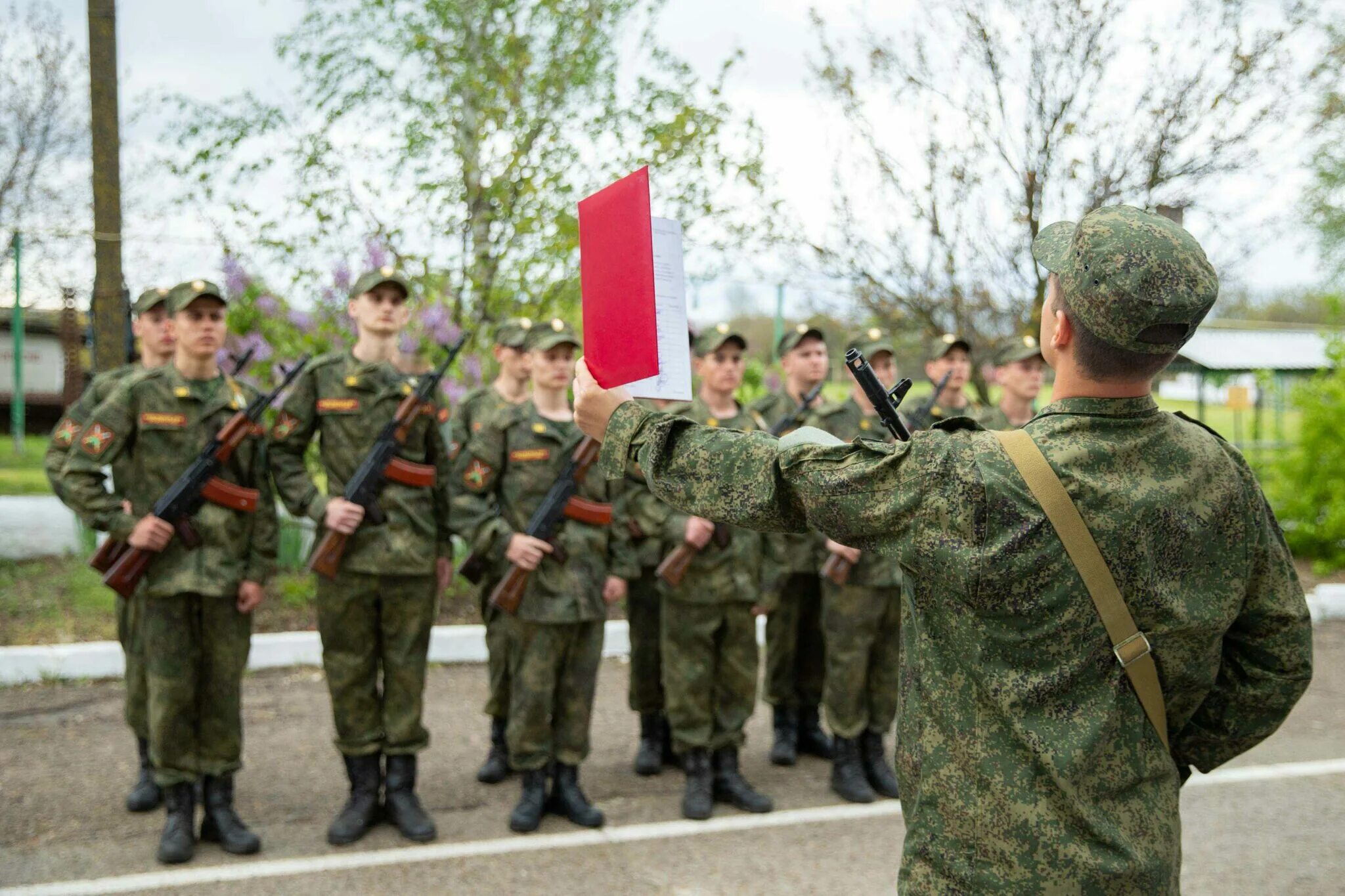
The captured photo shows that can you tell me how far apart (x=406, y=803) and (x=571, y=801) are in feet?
2.31

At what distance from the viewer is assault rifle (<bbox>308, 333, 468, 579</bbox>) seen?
15.7 ft

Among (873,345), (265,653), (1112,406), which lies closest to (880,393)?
(1112,406)

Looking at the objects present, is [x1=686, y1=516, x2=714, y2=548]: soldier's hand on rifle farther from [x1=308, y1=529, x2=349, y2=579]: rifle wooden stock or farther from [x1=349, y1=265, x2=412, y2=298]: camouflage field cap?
[x1=349, y1=265, x2=412, y2=298]: camouflage field cap

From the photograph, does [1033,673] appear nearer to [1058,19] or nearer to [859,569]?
[859,569]

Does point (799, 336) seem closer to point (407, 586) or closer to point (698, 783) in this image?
point (698, 783)

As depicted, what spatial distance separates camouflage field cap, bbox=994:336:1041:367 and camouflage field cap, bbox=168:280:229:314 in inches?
160

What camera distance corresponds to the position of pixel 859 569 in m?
5.57

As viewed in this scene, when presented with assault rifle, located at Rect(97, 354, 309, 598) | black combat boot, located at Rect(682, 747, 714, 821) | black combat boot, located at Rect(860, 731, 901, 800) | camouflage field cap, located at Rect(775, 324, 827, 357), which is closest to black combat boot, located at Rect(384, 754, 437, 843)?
black combat boot, located at Rect(682, 747, 714, 821)

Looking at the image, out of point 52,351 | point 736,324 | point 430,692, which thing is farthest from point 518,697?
point 52,351

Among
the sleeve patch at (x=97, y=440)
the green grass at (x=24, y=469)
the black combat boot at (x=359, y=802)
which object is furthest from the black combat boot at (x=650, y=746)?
the green grass at (x=24, y=469)

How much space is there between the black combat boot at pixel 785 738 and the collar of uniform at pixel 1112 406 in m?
4.35

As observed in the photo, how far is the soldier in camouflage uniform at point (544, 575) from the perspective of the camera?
491cm

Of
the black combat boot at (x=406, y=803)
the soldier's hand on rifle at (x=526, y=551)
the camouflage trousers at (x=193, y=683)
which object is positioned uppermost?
the soldier's hand on rifle at (x=526, y=551)

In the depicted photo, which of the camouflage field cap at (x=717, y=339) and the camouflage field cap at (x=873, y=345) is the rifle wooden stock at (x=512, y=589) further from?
the camouflage field cap at (x=873, y=345)
